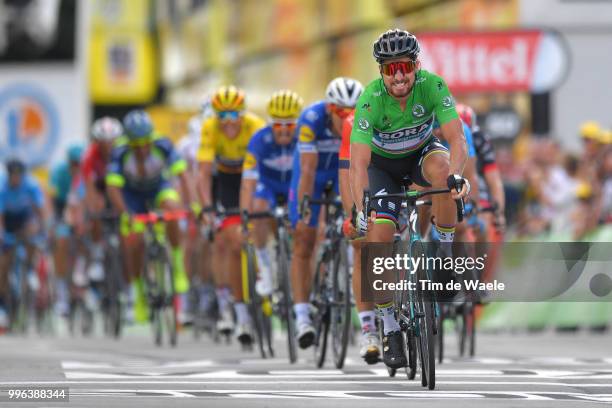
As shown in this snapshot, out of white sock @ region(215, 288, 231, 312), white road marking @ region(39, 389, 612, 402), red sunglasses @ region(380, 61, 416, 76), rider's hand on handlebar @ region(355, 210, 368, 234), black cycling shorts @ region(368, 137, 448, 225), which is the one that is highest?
red sunglasses @ region(380, 61, 416, 76)

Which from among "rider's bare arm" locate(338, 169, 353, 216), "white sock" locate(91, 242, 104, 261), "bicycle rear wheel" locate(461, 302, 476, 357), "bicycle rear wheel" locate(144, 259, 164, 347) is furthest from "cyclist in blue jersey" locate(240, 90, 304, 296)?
"white sock" locate(91, 242, 104, 261)

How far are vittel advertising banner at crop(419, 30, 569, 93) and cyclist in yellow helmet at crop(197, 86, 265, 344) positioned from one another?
9034mm

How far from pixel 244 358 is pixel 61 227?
24.7 ft

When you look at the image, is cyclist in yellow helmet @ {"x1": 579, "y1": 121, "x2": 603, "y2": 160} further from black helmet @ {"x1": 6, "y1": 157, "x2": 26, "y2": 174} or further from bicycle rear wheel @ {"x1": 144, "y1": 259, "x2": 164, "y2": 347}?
black helmet @ {"x1": 6, "y1": 157, "x2": 26, "y2": 174}

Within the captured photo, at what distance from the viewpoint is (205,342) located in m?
18.9

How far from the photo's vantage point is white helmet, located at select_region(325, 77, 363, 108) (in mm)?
13703

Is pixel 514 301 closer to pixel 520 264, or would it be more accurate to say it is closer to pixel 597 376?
pixel 520 264

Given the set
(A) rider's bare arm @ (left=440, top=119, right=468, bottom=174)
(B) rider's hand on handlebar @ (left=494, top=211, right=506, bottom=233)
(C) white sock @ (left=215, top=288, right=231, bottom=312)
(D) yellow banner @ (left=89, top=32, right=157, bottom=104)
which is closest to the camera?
(A) rider's bare arm @ (left=440, top=119, right=468, bottom=174)

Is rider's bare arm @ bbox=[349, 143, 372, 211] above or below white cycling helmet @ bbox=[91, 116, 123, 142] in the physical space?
below

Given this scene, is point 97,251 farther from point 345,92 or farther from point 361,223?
point 361,223

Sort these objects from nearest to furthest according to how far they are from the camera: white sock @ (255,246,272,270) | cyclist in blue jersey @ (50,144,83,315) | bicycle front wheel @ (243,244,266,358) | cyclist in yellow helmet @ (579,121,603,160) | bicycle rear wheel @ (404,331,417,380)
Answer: bicycle rear wheel @ (404,331,417,380)
bicycle front wheel @ (243,244,266,358)
white sock @ (255,246,272,270)
cyclist in yellow helmet @ (579,121,603,160)
cyclist in blue jersey @ (50,144,83,315)

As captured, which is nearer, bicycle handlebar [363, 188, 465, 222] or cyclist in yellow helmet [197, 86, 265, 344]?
bicycle handlebar [363, 188, 465, 222]

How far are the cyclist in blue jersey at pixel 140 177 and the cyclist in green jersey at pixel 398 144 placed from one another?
6.94m

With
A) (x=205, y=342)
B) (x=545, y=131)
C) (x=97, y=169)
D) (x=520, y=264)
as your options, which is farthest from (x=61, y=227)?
(x=545, y=131)
